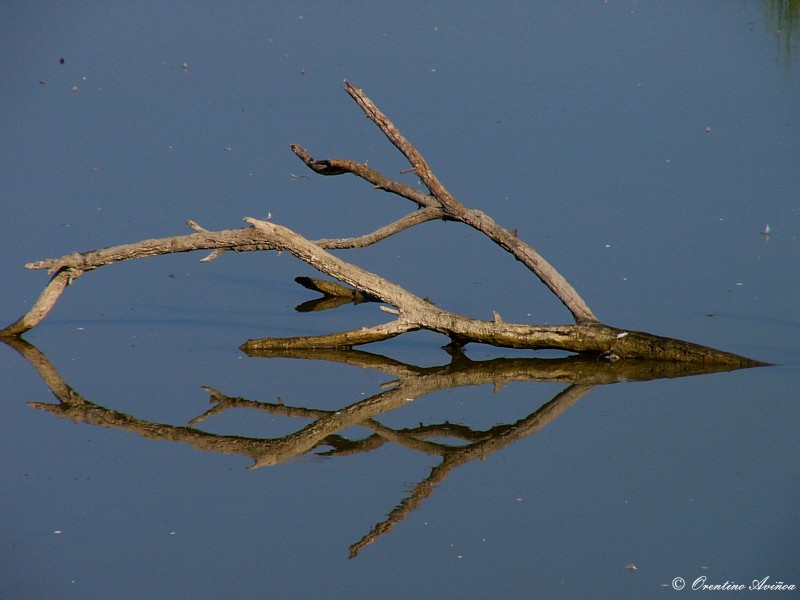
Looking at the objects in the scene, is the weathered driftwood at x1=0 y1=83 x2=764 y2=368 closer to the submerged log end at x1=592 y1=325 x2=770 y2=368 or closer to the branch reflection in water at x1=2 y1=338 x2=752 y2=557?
the submerged log end at x1=592 y1=325 x2=770 y2=368

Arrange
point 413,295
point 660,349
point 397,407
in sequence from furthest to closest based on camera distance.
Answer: point 413,295 < point 660,349 < point 397,407

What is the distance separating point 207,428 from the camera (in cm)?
941

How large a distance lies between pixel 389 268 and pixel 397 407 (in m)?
3.38

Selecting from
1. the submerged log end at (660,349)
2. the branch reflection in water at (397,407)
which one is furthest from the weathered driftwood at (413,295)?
the branch reflection in water at (397,407)

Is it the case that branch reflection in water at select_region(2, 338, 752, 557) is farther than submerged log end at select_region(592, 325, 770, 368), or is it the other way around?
submerged log end at select_region(592, 325, 770, 368)

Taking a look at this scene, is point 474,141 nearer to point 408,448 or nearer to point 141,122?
point 141,122

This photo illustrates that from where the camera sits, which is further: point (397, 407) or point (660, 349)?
point (660, 349)

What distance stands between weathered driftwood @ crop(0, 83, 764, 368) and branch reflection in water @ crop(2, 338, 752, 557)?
13 cm

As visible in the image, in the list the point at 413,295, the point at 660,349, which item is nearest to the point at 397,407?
the point at 413,295

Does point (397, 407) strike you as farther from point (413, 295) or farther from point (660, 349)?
point (660, 349)

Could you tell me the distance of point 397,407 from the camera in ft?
31.9

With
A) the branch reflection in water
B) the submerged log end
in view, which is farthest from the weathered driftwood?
the branch reflection in water

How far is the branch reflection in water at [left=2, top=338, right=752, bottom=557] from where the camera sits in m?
8.95

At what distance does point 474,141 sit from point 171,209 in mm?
4326
